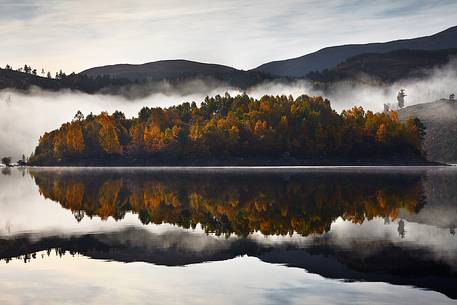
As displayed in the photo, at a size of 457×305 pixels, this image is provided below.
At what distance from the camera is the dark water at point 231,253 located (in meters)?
29.8

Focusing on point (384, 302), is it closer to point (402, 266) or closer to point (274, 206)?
point (402, 266)

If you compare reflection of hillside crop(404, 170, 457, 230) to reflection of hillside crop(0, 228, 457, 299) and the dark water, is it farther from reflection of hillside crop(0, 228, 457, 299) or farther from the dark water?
reflection of hillside crop(0, 228, 457, 299)

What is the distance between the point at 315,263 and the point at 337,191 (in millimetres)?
55735

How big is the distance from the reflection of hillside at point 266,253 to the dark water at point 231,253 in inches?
2.3

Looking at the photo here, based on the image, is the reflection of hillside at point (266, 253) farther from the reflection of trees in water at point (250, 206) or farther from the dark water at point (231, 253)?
the reflection of trees in water at point (250, 206)

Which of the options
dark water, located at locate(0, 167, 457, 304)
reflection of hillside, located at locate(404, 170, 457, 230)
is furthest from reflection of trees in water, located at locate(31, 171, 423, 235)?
reflection of hillside, located at locate(404, 170, 457, 230)

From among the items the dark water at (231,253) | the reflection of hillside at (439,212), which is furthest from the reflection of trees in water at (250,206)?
the reflection of hillside at (439,212)

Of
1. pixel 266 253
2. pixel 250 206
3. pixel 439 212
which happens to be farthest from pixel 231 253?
pixel 439 212

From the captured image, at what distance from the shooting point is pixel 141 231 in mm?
51500

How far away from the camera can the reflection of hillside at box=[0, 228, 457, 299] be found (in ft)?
110

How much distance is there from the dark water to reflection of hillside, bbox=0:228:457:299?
6 cm

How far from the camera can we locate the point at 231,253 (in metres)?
40.4

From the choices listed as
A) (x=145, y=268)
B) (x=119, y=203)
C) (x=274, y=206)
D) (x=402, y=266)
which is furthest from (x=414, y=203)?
(x=145, y=268)

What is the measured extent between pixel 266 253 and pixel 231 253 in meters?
1.97
